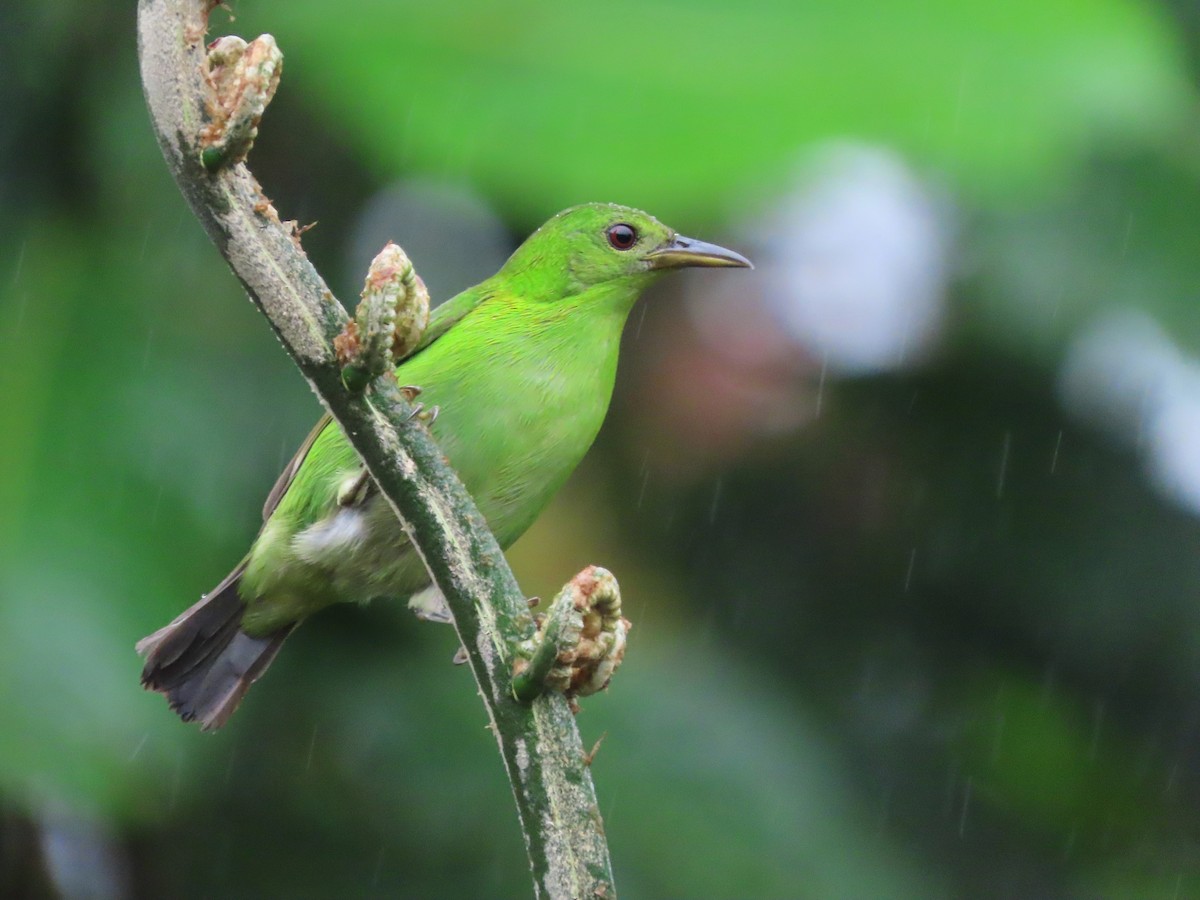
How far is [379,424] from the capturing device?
5.38 ft

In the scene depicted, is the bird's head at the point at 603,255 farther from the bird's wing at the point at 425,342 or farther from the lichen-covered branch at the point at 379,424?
the lichen-covered branch at the point at 379,424

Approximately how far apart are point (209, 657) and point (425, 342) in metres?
0.86

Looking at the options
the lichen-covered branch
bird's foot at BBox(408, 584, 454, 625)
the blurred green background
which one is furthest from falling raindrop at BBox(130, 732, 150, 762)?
the lichen-covered branch

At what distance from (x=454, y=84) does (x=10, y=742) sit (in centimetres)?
157

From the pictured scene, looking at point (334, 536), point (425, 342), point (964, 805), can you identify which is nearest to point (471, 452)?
point (334, 536)

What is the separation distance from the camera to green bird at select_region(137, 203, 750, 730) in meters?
3.23

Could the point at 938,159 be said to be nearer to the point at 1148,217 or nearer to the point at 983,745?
the point at 1148,217

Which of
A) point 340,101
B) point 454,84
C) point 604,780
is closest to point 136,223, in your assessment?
point 340,101

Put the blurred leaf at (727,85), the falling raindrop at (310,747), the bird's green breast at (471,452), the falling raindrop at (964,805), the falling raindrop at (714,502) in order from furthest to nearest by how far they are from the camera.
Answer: the falling raindrop at (964,805) → the falling raindrop at (714,502) → the falling raindrop at (310,747) → the bird's green breast at (471,452) → the blurred leaf at (727,85)

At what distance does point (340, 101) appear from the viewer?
125 inches

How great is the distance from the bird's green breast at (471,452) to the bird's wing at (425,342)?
0.04 m

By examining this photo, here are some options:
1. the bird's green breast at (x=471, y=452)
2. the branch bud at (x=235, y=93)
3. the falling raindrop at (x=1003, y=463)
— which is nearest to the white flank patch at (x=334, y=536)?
the bird's green breast at (x=471, y=452)

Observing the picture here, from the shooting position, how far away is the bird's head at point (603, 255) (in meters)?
3.59

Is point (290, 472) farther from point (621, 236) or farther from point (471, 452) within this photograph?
point (621, 236)
